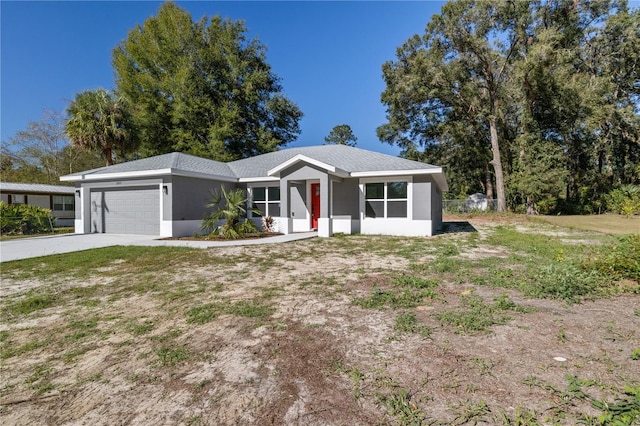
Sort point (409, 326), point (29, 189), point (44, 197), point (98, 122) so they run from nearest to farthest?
point (409, 326)
point (98, 122)
point (29, 189)
point (44, 197)

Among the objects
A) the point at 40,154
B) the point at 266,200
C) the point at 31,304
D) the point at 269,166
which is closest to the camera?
the point at 31,304

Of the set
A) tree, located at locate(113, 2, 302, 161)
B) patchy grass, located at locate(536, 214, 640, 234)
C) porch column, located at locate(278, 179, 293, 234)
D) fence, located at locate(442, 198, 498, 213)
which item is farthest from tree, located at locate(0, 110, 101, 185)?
patchy grass, located at locate(536, 214, 640, 234)

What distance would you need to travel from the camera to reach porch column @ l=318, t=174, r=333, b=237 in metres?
12.6

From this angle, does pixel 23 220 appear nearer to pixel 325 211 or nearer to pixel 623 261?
pixel 325 211

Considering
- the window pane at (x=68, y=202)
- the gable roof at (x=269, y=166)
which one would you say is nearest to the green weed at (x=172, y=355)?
the gable roof at (x=269, y=166)

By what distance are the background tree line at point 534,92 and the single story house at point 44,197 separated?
2803cm

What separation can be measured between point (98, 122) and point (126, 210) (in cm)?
947

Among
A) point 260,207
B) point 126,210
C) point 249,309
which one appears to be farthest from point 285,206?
point 249,309

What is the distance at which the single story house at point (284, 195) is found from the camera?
12.8 metres

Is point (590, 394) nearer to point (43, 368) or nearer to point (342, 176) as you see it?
point (43, 368)

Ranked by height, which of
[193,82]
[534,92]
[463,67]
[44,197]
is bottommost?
Result: [44,197]

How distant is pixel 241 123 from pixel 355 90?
35.1ft

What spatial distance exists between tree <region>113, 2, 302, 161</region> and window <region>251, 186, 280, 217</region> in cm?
1211

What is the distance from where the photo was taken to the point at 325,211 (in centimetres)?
1265
